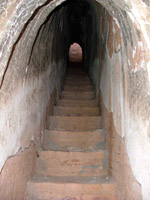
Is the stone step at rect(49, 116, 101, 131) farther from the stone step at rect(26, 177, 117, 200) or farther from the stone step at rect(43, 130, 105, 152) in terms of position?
the stone step at rect(26, 177, 117, 200)

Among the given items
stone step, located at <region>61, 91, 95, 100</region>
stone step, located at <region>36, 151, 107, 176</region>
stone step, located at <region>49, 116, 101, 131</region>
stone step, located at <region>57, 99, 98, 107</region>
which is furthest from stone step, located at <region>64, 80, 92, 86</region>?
stone step, located at <region>36, 151, 107, 176</region>

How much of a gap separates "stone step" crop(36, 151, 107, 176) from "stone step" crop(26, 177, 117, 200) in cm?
27

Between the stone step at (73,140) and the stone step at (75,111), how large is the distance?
0.60m

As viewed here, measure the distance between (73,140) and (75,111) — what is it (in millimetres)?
747

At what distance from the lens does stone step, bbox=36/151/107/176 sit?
2393mm

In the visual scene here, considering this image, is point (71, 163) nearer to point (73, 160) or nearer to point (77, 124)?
point (73, 160)

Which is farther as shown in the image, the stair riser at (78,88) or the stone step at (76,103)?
the stair riser at (78,88)

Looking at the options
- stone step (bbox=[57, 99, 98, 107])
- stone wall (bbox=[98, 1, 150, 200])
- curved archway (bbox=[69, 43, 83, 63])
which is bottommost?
curved archway (bbox=[69, 43, 83, 63])

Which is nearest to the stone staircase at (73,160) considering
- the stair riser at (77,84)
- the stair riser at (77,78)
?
the stair riser at (77,84)

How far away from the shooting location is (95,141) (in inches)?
107

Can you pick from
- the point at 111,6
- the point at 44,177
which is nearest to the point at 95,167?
the point at 44,177

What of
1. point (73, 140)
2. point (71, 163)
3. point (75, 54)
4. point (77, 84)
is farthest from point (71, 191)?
point (75, 54)

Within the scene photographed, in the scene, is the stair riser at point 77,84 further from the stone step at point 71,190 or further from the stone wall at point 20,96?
the stone step at point 71,190

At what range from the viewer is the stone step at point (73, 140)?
2.67 metres
